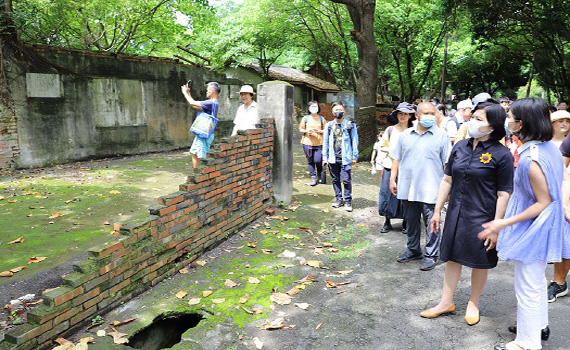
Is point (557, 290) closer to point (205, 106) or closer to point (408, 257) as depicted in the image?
point (408, 257)

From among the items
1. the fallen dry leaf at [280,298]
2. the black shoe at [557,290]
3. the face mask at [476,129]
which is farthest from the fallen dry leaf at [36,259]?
the black shoe at [557,290]

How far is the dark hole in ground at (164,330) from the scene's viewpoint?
3.57m

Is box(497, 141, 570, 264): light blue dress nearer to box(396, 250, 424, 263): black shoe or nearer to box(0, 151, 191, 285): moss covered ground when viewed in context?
box(396, 250, 424, 263): black shoe

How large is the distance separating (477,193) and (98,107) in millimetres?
10592

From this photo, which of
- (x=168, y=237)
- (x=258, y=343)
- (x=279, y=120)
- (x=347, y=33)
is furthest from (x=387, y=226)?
(x=347, y=33)

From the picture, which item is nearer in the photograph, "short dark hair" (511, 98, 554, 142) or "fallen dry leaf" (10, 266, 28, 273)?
"short dark hair" (511, 98, 554, 142)

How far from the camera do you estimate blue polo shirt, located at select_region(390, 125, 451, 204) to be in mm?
4727

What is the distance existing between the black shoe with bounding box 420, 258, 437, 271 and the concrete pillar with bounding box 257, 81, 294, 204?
9.50 ft

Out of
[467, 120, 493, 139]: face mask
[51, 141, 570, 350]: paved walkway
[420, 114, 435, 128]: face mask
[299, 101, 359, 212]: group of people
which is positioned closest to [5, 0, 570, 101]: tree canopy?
[299, 101, 359, 212]: group of people

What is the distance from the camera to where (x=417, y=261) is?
198 inches

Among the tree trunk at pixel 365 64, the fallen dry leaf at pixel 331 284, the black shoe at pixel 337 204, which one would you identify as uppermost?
the tree trunk at pixel 365 64

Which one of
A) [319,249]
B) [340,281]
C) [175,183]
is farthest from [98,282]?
[175,183]

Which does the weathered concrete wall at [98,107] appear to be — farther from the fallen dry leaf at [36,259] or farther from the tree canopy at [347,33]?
the fallen dry leaf at [36,259]

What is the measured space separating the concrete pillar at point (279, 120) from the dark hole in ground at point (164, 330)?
349 centimetres
